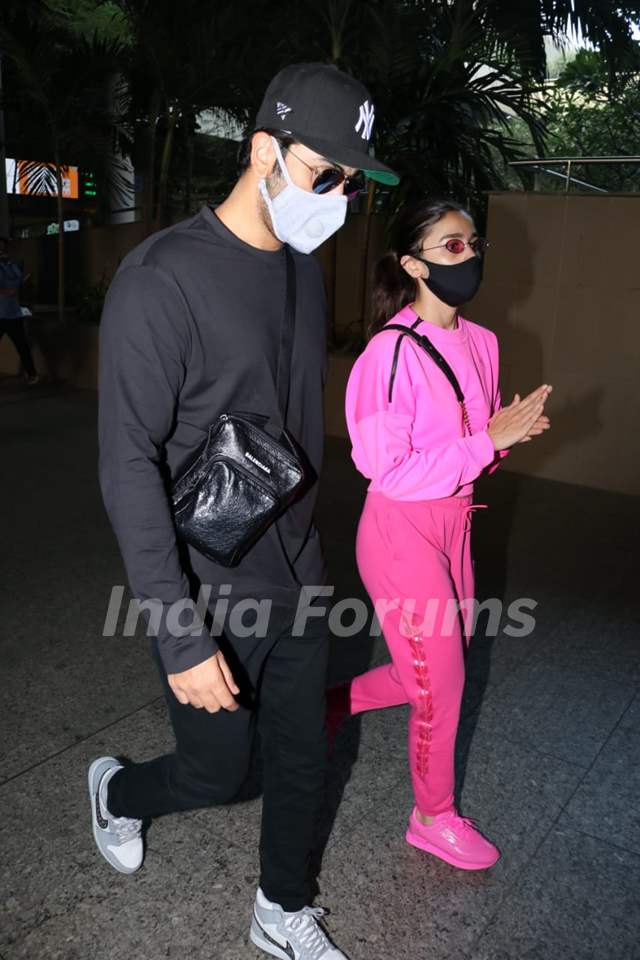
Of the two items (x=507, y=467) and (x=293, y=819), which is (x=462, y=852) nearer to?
→ (x=293, y=819)

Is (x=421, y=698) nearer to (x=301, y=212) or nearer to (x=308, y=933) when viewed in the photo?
(x=308, y=933)

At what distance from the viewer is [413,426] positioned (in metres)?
2.22

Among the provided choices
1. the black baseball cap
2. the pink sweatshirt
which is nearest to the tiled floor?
the pink sweatshirt

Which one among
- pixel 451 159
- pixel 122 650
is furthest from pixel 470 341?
pixel 451 159

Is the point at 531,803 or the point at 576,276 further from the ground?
the point at 576,276

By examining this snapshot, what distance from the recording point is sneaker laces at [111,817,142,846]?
2.25m

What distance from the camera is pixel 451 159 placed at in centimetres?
768

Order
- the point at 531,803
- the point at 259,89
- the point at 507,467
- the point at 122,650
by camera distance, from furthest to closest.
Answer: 1. the point at 259,89
2. the point at 507,467
3. the point at 122,650
4. the point at 531,803

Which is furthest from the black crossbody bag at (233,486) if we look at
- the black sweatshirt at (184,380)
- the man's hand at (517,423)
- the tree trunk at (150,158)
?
the tree trunk at (150,158)

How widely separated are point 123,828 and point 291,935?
549mm

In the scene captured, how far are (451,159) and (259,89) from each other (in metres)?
2.27

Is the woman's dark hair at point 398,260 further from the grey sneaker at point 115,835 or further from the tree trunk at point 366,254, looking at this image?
the tree trunk at point 366,254

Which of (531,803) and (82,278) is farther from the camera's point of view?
(82,278)

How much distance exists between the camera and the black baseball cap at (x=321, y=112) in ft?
5.34
